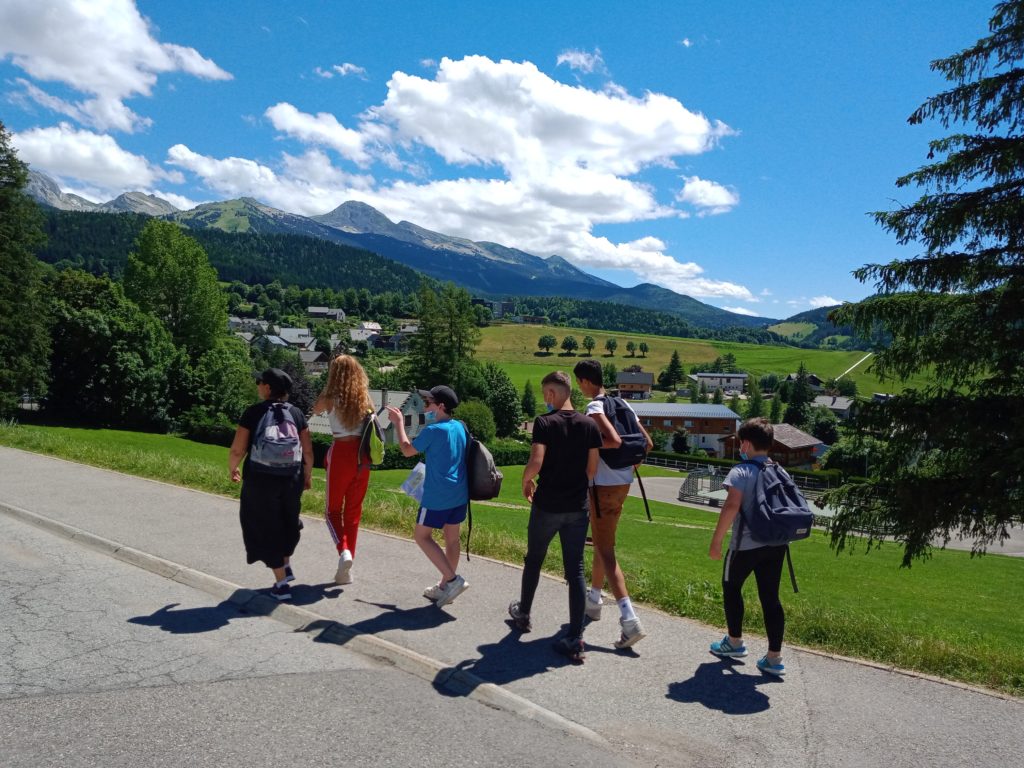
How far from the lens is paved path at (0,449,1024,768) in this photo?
3.97 m

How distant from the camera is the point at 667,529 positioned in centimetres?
2569

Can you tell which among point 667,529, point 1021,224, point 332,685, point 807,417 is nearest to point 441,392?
point 332,685

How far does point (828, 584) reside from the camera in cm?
1630

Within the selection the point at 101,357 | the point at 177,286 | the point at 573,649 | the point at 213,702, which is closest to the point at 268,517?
the point at 213,702

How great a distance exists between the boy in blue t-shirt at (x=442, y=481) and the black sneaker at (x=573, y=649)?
1.23m

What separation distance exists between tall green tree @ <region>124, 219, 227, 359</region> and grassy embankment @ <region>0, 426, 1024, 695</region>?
1855 cm

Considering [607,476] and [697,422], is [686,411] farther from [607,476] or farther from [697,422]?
[607,476]

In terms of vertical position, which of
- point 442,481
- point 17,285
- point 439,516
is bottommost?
point 439,516

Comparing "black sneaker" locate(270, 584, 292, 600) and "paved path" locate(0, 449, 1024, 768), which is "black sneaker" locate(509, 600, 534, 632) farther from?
"black sneaker" locate(270, 584, 292, 600)

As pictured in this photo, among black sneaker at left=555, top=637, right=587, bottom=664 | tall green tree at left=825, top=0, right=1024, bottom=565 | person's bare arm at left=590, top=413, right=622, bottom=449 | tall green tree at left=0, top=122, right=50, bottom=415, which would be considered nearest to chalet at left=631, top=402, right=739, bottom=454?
tall green tree at left=0, top=122, right=50, bottom=415

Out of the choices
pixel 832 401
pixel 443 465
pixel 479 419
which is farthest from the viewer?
pixel 832 401

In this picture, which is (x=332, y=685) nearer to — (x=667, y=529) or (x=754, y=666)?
(x=754, y=666)

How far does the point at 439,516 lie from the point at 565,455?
1.45m

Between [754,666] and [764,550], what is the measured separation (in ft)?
2.91
